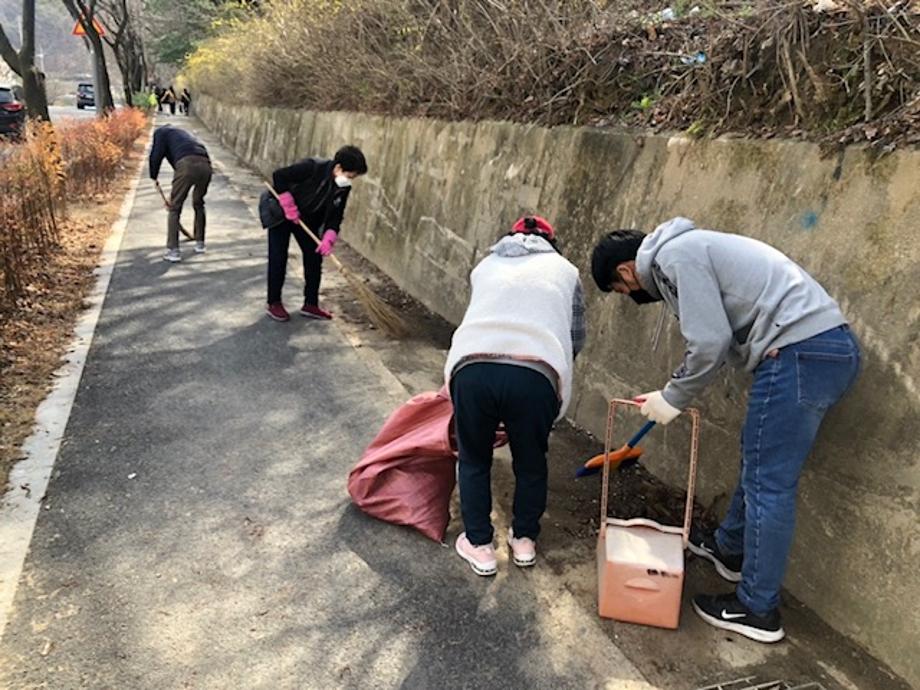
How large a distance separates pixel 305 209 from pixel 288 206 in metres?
0.23

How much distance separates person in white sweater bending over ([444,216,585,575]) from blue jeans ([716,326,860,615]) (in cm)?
74

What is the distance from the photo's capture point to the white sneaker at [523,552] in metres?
3.08

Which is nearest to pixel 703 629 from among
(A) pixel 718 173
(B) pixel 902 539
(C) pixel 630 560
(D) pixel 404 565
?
(C) pixel 630 560

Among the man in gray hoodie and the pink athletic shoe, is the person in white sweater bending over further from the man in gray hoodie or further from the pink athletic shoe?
the man in gray hoodie

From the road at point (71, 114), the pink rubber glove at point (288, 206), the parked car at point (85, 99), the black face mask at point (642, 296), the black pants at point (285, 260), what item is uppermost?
the parked car at point (85, 99)

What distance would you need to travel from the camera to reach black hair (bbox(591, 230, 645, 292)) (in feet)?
8.81

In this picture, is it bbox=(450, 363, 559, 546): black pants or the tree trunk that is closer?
bbox=(450, 363, 559, 546): black pants

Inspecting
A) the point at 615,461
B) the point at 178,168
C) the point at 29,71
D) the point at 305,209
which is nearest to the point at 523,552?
the point at 615,461

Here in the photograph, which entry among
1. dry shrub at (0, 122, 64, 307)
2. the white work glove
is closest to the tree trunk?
dry shrub at (0, 122, 64, 307)

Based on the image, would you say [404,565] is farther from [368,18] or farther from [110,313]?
[368,18]

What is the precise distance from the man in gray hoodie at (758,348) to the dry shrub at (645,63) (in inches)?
33.6

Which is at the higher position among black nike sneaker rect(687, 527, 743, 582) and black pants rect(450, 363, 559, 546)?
black pants rect(450, 363, 559, 546)

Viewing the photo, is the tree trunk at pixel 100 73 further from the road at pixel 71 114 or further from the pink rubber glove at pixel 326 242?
the pink rubber glove at pixel 326 242

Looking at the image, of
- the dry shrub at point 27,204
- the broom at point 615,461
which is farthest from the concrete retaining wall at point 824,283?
the dry shrub at point 27,204
